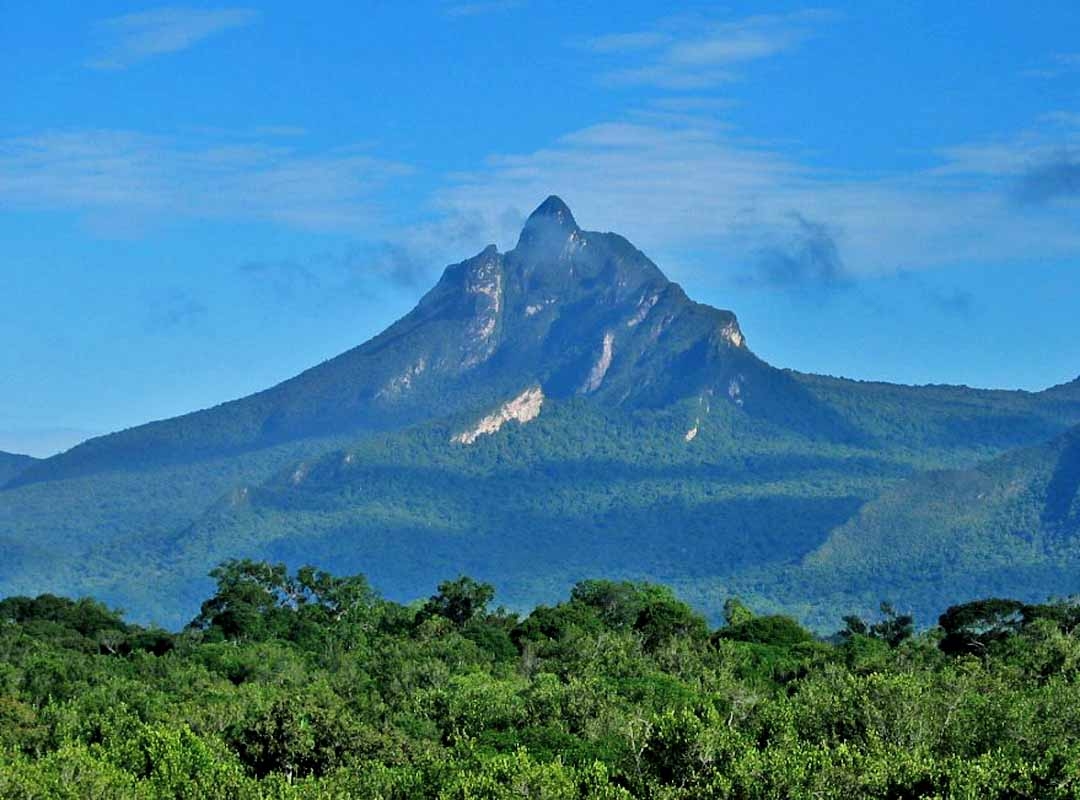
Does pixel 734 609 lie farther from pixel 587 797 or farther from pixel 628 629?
pixel 587 797

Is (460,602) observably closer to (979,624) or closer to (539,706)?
(979,624)

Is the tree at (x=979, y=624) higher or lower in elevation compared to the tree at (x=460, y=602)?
lower

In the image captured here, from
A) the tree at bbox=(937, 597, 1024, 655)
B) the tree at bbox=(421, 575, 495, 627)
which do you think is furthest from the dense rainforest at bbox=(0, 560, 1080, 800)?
the tree at bbox=(421, 575, 495, 627)

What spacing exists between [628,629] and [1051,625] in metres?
22.3

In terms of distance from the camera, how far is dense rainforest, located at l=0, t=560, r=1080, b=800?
66.3m

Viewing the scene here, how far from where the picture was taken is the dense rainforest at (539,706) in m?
66.3

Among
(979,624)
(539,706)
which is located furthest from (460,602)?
(539,706)

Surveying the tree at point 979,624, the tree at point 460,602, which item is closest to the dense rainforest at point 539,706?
the tree at point 979,624

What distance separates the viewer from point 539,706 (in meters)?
83.8

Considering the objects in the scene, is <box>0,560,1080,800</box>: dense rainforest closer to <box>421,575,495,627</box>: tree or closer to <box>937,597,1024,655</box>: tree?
<box>937,597,1024,655</box>: tree

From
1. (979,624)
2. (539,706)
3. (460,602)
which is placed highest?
(460,602)

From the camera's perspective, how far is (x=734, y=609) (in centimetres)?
15588

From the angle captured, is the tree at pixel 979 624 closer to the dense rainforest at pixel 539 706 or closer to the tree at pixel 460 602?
the dense rainforest at pixel 539 706

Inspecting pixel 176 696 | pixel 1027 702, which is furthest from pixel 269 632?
pixel 1027 702
